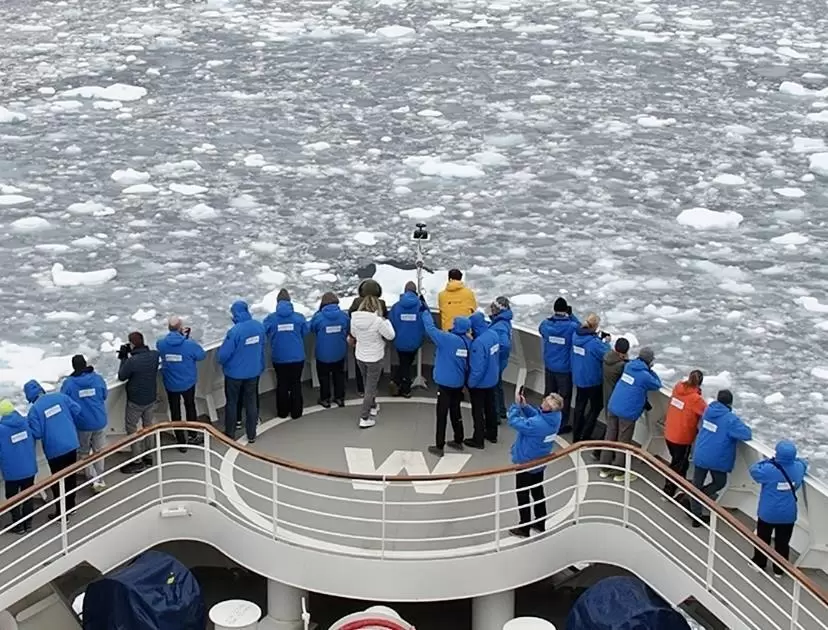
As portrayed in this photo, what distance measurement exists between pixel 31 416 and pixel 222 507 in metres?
1.37

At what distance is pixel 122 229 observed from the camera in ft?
68.0

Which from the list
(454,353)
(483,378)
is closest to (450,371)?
(454,353)

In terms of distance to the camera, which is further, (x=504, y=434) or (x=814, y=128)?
(x=814, y=128)

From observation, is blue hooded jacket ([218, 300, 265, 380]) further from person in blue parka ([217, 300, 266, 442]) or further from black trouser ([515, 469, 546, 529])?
black trouser ([515, 469, 546, 529])

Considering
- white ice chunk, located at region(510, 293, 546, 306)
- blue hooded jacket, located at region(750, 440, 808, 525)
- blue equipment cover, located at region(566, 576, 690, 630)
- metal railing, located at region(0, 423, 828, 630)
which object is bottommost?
white ice chunk, located at region(510, 293, 546, 306)

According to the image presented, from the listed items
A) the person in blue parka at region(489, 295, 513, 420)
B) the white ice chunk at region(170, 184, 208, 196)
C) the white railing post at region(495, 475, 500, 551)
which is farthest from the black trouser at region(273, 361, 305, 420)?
the white ice chunk at region(170, 184, 208, 196)

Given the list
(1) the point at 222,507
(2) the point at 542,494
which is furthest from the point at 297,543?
(2) the point at 542,494

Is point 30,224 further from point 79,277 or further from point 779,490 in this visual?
point 779,490

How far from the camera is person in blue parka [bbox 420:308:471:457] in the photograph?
956cm

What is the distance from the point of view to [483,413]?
32.2 ft

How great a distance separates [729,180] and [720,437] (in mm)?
14904

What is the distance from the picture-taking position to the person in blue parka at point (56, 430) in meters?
8.73

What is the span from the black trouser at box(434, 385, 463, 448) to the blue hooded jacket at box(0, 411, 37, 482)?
2.79 m

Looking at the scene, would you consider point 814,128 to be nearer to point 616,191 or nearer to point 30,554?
point 616,191
